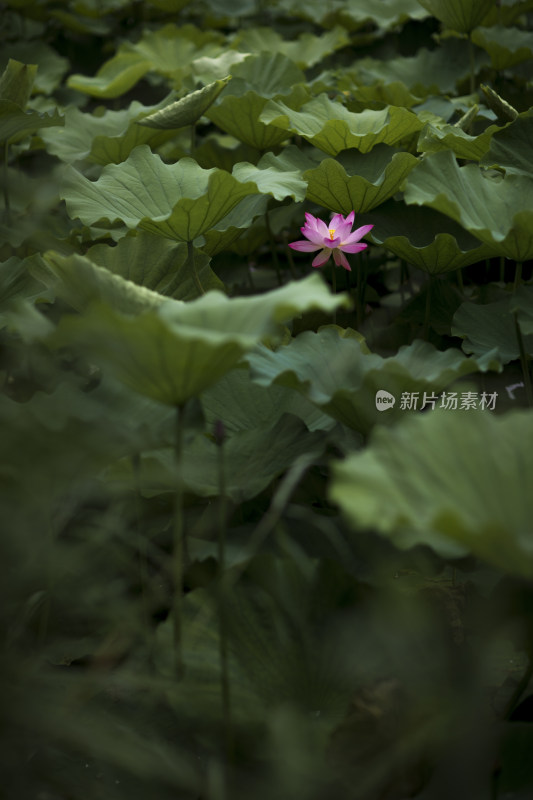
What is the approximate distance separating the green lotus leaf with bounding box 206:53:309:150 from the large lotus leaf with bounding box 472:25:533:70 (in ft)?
1.49

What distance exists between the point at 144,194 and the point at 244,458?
22.0 inches

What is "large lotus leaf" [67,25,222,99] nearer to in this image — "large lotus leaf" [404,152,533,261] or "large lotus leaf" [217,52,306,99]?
"large lotus leaf" [217,52,306,99]

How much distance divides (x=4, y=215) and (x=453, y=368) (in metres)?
1.15

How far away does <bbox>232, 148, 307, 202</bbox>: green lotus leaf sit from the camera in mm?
1251

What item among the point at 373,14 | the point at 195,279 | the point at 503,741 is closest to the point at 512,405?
the point at 195,279

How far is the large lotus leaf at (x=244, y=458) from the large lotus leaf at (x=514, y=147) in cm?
64

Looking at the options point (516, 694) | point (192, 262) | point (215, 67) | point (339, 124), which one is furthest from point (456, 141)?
point (516, 694)

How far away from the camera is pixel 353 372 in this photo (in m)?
0.99

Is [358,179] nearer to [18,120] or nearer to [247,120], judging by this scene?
[247,120]

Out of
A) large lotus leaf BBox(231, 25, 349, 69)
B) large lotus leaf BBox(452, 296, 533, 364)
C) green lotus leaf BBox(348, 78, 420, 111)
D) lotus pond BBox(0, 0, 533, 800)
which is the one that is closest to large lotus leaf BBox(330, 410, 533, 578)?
lotus pond BBox(0, 0, 533, 800)

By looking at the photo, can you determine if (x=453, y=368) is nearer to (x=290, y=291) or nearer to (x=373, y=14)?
(x=290, y=291)

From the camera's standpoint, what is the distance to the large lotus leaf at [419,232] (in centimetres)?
129

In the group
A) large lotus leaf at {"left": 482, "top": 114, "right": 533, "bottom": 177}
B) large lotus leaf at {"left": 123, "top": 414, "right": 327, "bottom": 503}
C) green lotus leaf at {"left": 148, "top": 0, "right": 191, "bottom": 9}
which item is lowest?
green lotus leaf at {"left": 148, "top": 0, "right": 191, "bottom": 9}

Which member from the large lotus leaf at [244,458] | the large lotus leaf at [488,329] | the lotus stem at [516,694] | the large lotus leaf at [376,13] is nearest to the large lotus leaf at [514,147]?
the large lotus leaf at [488,329]
